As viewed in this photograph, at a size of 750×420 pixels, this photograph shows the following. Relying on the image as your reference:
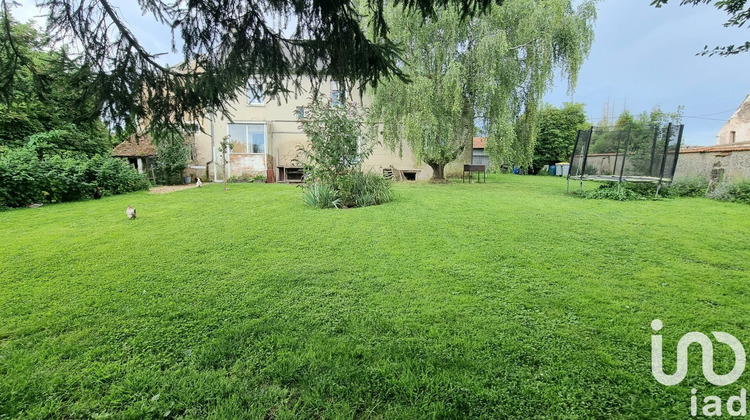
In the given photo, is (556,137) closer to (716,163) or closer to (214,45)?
(716,163)

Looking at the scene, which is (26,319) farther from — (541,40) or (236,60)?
(541,40)

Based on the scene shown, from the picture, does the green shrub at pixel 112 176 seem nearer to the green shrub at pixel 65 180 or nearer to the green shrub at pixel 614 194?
the green shrub at pixel 65 180

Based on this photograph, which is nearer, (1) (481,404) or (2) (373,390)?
(1) (481,404)

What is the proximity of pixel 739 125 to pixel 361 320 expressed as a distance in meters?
31.4

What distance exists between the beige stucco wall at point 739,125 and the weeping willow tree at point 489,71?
1798 centimetres

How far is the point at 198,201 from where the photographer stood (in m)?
8.55

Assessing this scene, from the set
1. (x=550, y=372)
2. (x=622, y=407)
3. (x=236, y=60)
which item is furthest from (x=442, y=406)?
(x=236, y=60)

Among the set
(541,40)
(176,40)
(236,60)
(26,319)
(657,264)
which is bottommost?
(26,319)

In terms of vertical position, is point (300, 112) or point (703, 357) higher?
point (300, 112)

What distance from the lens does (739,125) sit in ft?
67.5

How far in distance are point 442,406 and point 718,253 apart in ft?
15.0

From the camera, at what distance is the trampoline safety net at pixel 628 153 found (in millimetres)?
8875

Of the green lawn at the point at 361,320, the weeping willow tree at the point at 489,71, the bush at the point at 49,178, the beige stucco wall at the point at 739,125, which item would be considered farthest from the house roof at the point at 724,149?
the bush at the point at 49,178

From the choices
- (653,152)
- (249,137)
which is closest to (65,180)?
(249,137)
